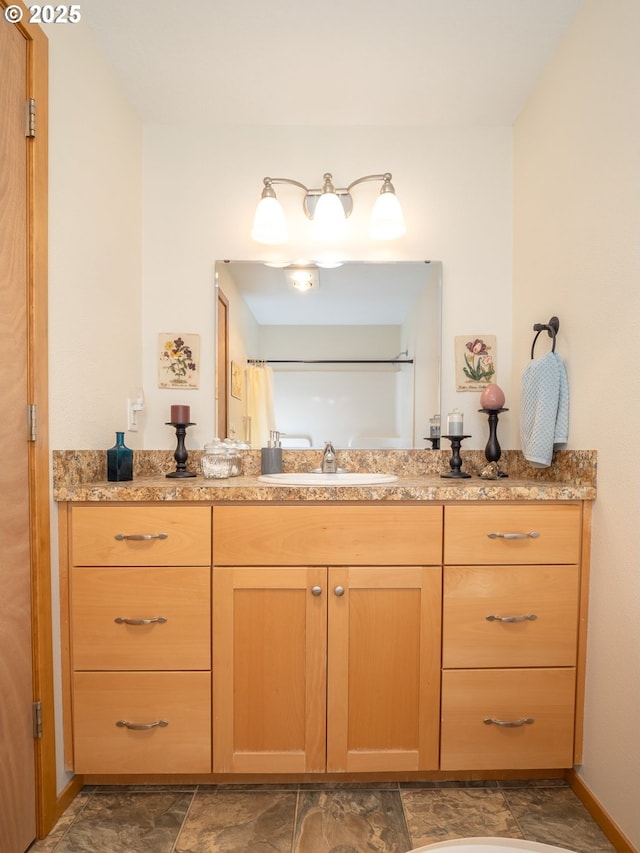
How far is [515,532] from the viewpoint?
153cm

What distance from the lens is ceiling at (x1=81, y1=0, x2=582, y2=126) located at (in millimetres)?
1552

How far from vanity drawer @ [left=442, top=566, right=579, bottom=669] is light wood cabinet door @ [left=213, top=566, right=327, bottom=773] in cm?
39

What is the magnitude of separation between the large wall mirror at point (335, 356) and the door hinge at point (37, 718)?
109cm

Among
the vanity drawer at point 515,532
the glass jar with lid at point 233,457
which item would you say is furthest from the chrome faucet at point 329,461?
the vanity drawer at point 515,532

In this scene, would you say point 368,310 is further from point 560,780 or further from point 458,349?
point 560,780

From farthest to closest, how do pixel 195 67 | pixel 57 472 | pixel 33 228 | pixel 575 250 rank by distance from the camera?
pixel 195 67 → pixel 575 250 → pixel 57 472 → pixel 33 228

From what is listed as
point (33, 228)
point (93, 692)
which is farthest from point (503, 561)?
point (33, 228)

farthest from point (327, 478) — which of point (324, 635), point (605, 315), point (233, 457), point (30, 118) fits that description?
point (30, 118)

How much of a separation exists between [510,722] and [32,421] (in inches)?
63.8

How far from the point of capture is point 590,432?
5.01 ft

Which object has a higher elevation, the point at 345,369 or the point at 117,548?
the point at 345,369

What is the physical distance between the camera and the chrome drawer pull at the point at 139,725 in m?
1.50

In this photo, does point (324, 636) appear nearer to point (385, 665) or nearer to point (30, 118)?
point (385, 665)

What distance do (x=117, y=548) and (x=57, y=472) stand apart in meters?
0.28
